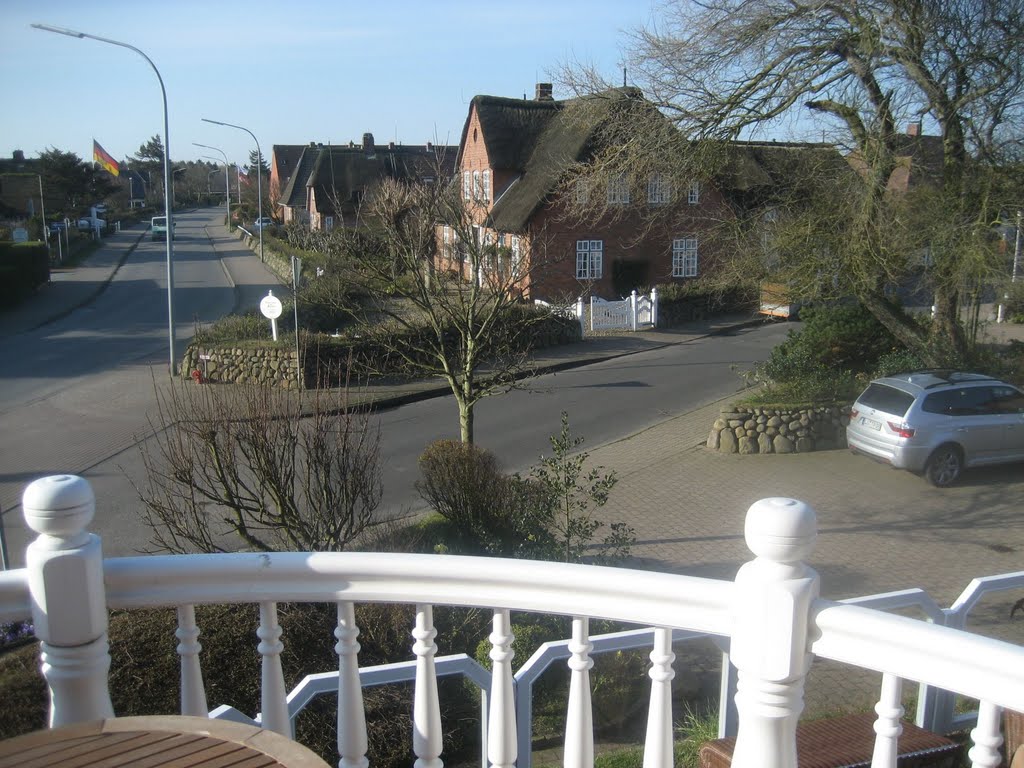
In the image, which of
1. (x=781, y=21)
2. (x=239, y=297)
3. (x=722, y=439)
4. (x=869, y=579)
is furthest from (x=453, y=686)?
(x=239, y=297)

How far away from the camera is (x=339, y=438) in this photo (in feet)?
30.6

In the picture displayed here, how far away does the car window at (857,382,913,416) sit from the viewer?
589 inches

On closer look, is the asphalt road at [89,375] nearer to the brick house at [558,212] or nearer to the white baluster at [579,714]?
the brick house at [558,212]

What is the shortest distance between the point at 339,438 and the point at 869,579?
6571 millimetres

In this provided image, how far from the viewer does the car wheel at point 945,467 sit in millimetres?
15047

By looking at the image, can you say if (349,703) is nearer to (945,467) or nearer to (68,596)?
(68,596)

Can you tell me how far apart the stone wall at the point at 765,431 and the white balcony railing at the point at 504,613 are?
1573 cm

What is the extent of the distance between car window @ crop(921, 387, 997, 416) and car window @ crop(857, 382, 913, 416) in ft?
0.96

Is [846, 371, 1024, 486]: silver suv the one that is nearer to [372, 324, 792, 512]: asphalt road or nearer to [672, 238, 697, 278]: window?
[372, 324, 792, 512]: asphalt road

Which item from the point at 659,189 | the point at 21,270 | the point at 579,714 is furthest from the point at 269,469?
the point at 21,270

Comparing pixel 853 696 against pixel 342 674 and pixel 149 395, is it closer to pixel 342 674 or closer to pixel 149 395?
pixel 342 674

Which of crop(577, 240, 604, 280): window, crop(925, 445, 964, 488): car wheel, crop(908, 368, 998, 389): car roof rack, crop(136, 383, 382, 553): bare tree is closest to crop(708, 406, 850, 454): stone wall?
crop(908, 368, 998, 389): car roof rack

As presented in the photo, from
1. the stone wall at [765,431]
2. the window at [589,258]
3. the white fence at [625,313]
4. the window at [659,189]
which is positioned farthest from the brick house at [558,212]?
the stone wall at [765,431]

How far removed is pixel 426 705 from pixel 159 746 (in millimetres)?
669
